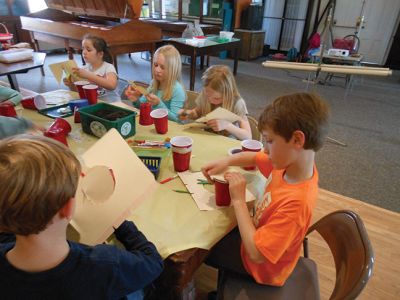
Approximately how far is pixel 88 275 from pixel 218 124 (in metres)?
0.93

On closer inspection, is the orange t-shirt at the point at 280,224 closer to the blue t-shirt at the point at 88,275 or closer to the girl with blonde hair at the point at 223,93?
the blue t-shirt at the point at 88,275

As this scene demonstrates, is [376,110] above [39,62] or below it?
below

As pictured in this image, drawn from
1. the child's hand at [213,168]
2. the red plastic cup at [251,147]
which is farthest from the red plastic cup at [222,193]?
the red plastic cup at [251,147]

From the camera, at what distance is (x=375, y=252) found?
170 cm

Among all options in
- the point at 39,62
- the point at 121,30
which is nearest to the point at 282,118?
the point at 39,62

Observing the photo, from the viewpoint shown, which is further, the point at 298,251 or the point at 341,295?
the point at 298,251

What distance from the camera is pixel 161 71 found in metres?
1.85

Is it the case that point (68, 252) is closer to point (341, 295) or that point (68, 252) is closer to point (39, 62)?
point (341, 295)

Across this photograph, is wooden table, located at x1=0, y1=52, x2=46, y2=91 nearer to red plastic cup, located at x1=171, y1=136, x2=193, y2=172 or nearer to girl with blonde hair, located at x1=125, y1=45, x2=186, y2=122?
girl with blonde hair, located at x1=125, y1=45, x2=186, y2=122

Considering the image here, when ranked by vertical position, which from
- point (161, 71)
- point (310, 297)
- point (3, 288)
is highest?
point (161, 71)

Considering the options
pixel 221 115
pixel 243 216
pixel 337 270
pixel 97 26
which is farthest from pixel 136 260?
pixel 97 26

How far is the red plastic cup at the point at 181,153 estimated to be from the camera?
1036mm

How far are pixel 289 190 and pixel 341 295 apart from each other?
30cm

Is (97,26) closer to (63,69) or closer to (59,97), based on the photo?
(63,69)
